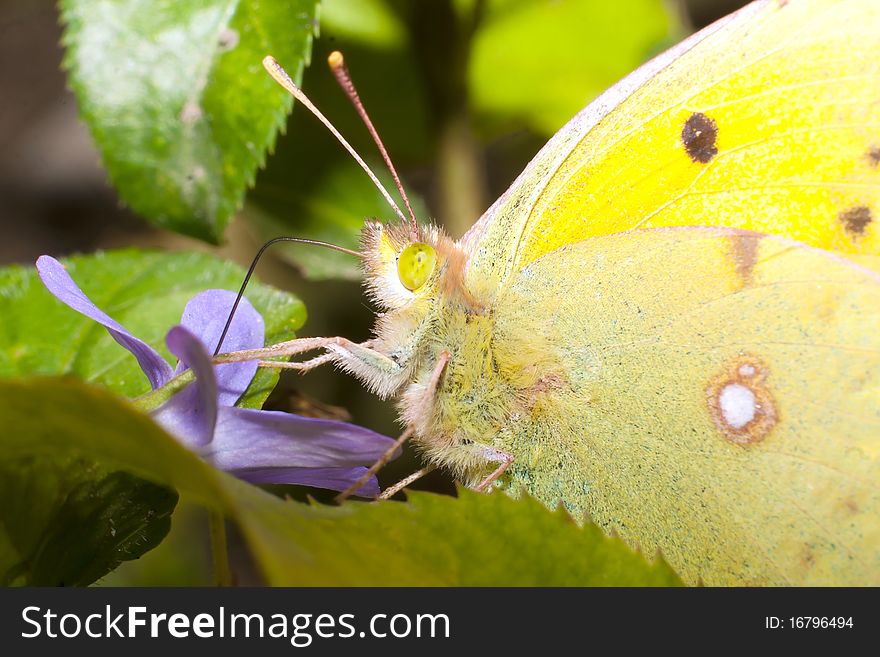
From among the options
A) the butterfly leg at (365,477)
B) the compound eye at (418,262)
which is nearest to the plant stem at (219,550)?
the butterfly leg at (365,477)

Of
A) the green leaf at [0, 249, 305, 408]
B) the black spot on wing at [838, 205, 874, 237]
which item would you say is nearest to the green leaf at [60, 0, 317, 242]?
the green leaf at [0, 249, 305, 408]

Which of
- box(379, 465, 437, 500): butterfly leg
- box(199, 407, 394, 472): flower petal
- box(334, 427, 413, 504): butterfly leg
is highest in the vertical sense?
box(379, 465, 437, 500): butterfly leg

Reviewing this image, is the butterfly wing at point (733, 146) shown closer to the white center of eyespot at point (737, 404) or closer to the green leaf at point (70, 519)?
the white center of eyespot at point (737, 404)

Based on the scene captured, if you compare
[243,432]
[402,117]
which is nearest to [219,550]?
[243,432]

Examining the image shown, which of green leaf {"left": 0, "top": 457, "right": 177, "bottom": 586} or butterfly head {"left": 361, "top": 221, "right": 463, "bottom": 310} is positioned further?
butterfly head {"left": 361, "top": 221, "right": 463, "bottom": 310}

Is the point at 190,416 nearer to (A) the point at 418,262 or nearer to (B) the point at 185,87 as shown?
(A) the point at 418,262

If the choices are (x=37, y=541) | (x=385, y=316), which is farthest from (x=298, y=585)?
(x=385, y=316)

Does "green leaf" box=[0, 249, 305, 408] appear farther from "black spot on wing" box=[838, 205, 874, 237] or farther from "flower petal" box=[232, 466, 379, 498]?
"black spot on wing" box=[838, 205, 874, 237]

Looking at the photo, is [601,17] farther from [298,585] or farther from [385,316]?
[298,585]
